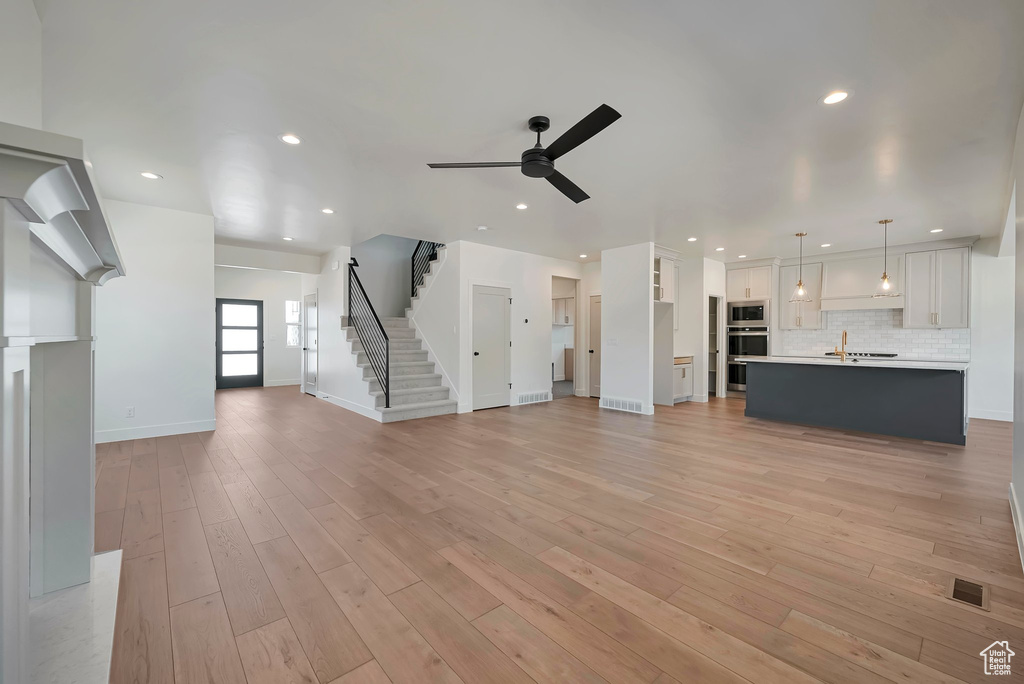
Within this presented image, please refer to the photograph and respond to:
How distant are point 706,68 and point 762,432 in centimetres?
465

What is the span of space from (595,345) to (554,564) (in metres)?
6.67

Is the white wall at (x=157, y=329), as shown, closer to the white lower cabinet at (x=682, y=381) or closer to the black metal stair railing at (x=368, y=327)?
the black metal stair railing at (x=368, y=327)

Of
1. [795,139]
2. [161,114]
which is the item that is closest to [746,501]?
[795,139]

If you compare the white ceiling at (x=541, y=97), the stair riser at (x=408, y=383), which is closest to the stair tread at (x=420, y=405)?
the stair riser at (x=408, y=383)

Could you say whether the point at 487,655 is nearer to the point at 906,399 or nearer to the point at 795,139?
the point at 795,139

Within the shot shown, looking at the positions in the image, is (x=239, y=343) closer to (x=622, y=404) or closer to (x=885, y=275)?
(x=622, y=404)

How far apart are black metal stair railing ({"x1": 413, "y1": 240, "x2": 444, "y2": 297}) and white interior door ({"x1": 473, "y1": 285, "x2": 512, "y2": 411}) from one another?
1.96m

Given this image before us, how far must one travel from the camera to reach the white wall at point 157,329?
494cm

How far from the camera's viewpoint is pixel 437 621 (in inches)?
72.6

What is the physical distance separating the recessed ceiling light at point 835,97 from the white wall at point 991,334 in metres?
5.97

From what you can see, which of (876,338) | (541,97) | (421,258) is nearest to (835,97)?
(541,97)

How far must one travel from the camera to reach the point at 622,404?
7148mm

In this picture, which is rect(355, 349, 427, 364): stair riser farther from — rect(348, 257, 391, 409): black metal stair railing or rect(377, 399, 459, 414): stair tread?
rect(377, 399, 459, 414): stair tread

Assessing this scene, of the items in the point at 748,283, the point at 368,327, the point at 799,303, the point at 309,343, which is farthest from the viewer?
the point at 309,343
